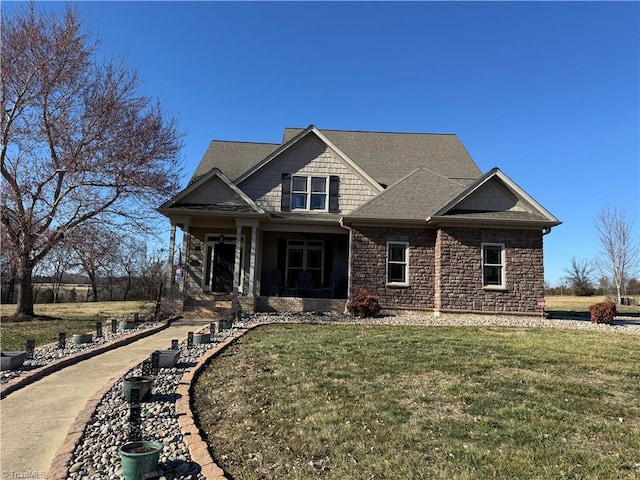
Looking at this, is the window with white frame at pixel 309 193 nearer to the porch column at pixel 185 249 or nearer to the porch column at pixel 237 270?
the porch column at pixel 237 270

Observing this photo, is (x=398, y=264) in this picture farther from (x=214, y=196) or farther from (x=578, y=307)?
(x=578, y=307)

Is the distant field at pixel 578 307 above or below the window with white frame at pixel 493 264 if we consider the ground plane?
below

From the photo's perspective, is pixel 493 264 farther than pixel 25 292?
No

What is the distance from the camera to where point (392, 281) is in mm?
16125

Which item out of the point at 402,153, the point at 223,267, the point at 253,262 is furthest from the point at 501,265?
the point at 223,267

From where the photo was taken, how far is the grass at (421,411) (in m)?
3.84

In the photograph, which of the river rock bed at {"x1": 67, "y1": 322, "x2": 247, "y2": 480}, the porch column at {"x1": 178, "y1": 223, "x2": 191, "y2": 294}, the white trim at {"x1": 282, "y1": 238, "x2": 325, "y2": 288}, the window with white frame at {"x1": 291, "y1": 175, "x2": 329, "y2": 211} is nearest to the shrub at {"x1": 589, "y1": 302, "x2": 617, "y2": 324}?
the white trim at {"x1": 282, "y1": 238, "x2": 325, "y2": 288}

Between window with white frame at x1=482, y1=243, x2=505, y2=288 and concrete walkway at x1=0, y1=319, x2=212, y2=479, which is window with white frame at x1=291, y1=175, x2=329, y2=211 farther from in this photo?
concrete walkway at x1=0, y1=319, x2=212, y2=479

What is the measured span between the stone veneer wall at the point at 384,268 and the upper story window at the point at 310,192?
7.44 feet

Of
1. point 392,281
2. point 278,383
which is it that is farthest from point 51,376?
point 392,281

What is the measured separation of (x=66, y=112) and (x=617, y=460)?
1758 centimetres

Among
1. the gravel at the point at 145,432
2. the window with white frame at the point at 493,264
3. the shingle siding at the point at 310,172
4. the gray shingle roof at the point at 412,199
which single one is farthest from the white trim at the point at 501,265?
the gravel at the point at 145,432

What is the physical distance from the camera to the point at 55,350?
29.3ft

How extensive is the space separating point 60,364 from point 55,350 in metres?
1.57
